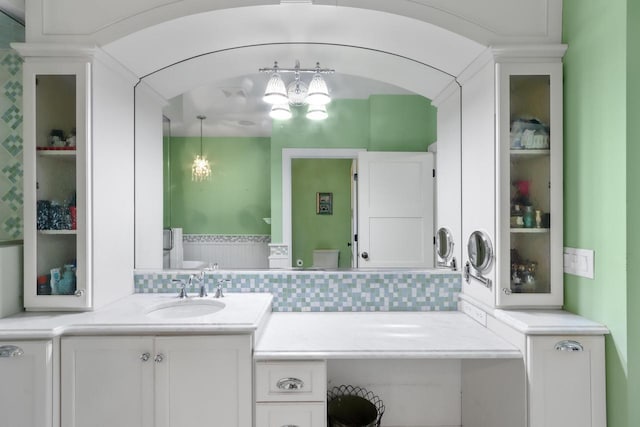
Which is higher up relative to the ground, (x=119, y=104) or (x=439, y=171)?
(x=119, y=104)

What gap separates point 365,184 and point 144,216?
4.14 ft

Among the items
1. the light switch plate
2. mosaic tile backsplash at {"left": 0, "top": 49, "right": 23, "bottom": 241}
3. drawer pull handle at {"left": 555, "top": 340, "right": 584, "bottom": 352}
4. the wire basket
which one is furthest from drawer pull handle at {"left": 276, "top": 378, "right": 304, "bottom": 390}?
mosaic tile backsplash at {"left": 0, "top": 49, "right": 23, "bottom": 241}


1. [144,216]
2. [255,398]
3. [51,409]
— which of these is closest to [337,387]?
[255,398]

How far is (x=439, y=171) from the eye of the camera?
191cm

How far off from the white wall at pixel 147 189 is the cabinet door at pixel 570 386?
1.91m

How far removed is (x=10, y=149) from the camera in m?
1.84

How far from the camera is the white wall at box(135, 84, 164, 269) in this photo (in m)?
1.95

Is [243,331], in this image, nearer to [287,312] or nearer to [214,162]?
[287,312]

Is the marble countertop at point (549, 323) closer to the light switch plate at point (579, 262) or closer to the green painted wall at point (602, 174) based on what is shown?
the green painted wall at point (602, 174)

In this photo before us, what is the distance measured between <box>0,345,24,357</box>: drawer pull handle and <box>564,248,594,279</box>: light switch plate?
2298 millimetres

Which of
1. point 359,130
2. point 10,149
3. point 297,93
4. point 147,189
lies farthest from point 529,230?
point 10,149

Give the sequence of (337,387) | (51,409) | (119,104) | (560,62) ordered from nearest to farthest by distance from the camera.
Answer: (51,409) < (560,62) < (119,104) < (337,387)

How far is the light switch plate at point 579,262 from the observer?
1.41 meters

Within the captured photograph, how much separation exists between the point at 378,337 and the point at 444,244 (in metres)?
0.69
